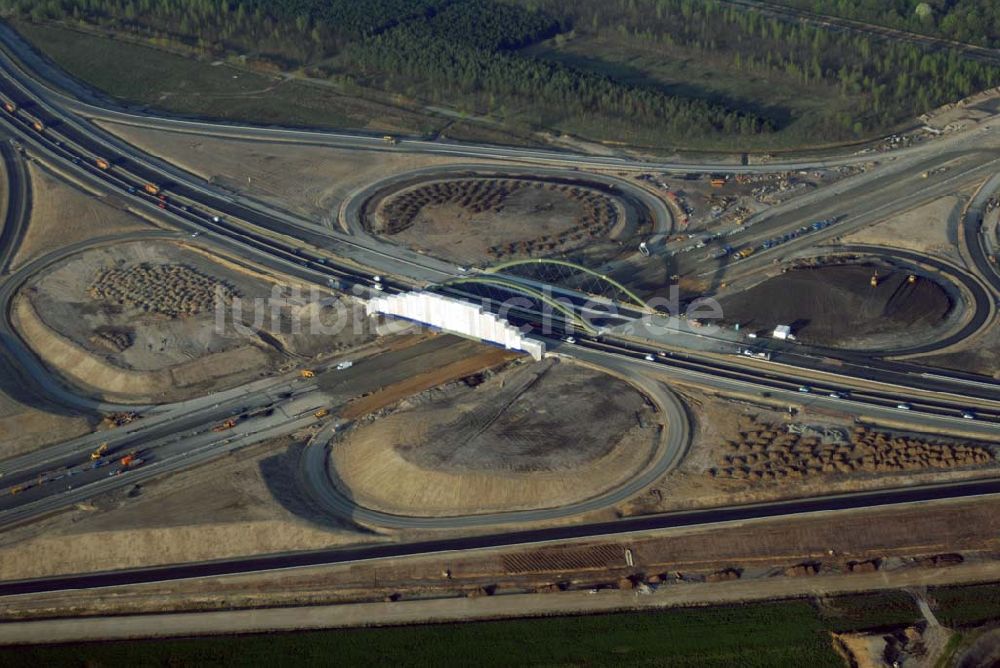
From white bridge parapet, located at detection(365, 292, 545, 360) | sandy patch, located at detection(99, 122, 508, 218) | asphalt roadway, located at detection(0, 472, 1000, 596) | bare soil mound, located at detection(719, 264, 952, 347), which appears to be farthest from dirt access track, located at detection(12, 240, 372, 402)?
bare soil mound, located at detection(719, 264, 952, 347)

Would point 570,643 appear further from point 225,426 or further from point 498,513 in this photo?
point 225,426

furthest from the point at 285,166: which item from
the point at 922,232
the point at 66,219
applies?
the point at 922,232

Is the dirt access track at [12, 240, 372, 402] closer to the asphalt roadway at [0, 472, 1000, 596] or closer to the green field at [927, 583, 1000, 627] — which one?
the asphalt roadway at [0, 472, 1000, 596]

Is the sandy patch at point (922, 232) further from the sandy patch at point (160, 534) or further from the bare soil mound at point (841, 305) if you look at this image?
the sandy patch at point (160, 534)

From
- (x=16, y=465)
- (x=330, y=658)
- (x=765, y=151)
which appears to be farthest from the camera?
(x=765, y=151)

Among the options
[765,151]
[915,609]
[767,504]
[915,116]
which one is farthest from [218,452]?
[915,116]

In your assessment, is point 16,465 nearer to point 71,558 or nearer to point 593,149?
point 71,558
